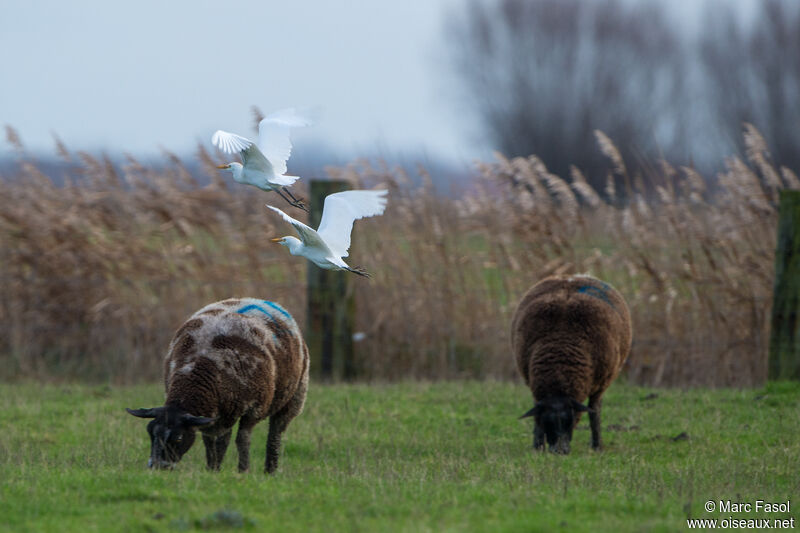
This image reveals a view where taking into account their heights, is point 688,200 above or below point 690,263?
above

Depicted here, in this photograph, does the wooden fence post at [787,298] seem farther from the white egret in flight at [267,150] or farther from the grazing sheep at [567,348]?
the white egret in flight at [267,150]

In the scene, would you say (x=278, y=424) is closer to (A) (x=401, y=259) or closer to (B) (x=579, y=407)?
(B) (x=579, y=407)

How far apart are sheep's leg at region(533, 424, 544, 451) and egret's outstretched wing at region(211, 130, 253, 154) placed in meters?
4.19

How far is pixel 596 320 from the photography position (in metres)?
9.81

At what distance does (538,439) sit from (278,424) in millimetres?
2415

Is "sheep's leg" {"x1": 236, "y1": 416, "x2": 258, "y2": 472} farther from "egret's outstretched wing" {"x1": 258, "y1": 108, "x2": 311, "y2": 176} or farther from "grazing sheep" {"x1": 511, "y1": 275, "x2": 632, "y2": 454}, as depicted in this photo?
"grazing sheep" {"x1": 511, "y1": 275, "x2": 632, "y2": 454}

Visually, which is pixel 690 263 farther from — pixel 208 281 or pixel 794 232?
pixel 208 281

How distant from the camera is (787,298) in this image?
1230cm

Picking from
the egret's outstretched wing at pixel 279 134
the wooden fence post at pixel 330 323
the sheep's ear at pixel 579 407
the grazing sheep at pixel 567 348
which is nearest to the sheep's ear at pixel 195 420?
the egret's outstretched wing at pixel 279 134

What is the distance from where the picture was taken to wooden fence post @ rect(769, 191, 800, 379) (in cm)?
1227

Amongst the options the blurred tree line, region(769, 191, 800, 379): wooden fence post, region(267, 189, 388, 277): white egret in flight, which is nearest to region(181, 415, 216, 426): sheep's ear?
region(267, 189, 388, 277): white egret in flight

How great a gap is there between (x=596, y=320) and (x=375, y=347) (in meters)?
4.88

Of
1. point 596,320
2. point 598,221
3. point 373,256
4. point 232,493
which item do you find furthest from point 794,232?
point 232,493

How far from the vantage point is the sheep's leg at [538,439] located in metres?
9.23
